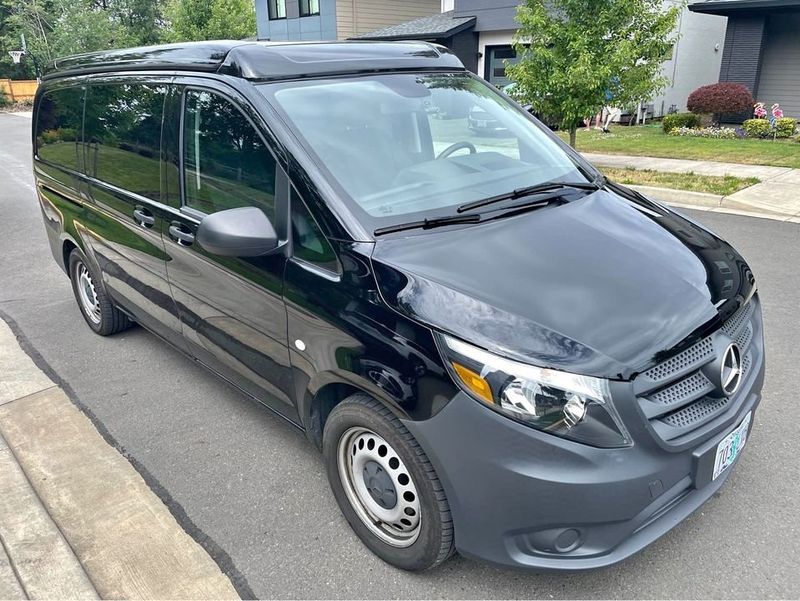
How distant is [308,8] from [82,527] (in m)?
27.1

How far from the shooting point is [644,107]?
1958 cm

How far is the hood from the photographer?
208 centimetres

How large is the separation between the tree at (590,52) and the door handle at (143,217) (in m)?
8.46

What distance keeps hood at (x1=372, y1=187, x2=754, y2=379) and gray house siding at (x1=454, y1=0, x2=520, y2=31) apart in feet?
66.1

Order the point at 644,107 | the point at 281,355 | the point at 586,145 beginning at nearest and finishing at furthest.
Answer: the point at 281,355 < the point at 586,145 < the point at 644,107

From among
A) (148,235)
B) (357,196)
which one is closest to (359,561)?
(357,196)

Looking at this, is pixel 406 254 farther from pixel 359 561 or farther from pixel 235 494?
pixel 235 494

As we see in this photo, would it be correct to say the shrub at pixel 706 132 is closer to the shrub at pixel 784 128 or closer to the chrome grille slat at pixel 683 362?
the shrub at pixel 784 128

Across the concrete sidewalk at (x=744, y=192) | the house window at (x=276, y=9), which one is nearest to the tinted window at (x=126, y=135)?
the concrete sidewalk at (x=744, y=192)

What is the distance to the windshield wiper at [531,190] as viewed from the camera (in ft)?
8.99

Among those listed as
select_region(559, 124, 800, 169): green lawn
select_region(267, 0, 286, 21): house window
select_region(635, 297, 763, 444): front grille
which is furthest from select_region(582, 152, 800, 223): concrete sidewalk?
select_region(267, 0, 286, 21): house window

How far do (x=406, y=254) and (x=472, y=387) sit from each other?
601 millimetres

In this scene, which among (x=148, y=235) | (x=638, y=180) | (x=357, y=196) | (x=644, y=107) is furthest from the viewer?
(x=644, y=107)

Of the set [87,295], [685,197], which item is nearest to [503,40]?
[685,197]
